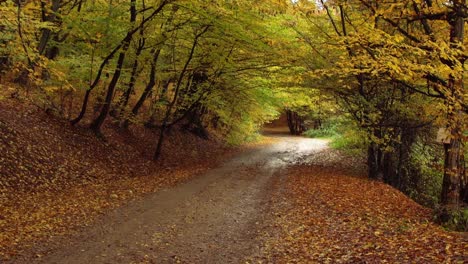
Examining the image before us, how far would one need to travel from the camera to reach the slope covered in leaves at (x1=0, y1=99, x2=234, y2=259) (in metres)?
8.33

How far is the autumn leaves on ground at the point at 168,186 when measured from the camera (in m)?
6.93

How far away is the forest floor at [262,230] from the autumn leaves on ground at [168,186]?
3cm

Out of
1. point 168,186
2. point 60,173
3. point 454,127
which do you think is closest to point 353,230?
point 454,127

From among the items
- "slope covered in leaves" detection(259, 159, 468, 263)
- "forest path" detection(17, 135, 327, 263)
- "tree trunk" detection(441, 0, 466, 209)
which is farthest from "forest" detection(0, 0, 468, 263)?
"forest path" detection(17, 135, 327, 263)

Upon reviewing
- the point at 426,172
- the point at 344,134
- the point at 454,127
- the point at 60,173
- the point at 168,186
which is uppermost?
the point at 454,127

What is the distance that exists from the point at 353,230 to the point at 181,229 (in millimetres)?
3440

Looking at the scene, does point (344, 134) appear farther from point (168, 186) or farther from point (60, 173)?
point (60, 173)

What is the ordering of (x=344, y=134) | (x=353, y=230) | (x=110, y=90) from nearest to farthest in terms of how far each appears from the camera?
(x=353, y=230)
(x=110, y=90)
(x=344, y=134)

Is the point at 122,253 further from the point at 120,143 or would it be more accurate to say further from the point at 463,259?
the point at 120,143

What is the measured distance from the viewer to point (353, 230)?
8.15 meters

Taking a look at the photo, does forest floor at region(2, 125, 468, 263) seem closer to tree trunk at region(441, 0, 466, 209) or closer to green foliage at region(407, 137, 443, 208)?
tree trunk at region(441, 0, 466, 209)

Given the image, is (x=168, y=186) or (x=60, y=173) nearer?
(x=60, y=173)

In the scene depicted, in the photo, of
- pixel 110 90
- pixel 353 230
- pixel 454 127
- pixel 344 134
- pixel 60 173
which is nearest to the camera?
pixel 353 230

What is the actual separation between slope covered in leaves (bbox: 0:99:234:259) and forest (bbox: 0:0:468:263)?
5 centimetres
